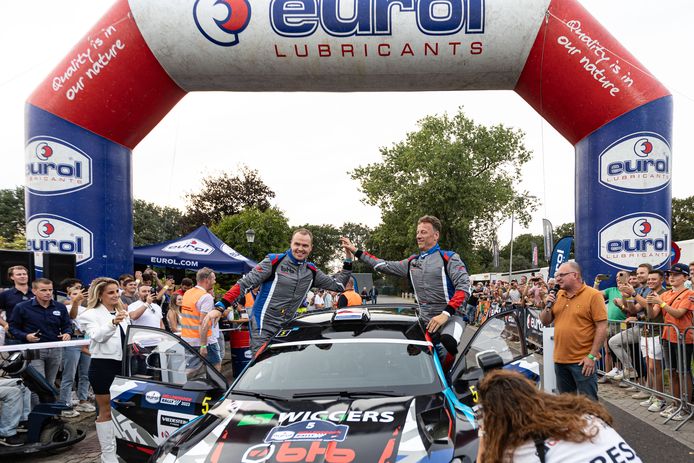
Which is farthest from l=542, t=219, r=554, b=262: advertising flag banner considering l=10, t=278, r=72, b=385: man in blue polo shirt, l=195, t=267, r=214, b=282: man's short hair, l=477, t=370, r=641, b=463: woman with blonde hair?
l=477, t=370, r=641, b=463: woman with blonde hair

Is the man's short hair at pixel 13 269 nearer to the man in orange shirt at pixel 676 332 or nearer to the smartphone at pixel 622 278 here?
the man in orange shirt at pixel 676 332

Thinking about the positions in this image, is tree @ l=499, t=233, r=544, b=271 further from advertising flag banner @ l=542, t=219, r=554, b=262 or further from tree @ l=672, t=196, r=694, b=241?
advertising flag banner @ l=542, t=219, r=554, b=262

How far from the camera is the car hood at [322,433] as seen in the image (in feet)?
9.50

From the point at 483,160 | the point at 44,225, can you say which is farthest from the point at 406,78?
the point at 483,160

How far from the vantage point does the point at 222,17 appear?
937 centimetres

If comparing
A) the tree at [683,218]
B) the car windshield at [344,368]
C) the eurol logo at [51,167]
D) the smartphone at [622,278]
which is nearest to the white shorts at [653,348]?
the smartphone at [622,278]

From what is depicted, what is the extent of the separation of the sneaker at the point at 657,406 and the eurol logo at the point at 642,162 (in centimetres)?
347

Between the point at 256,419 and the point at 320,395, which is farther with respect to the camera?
the point at 320,395

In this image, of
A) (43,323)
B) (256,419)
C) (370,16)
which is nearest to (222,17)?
(370,16)

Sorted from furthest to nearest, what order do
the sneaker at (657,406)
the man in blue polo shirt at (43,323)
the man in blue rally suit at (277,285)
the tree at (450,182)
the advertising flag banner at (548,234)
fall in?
the tree at (450,182), the advertising flag banner at (548,234), the sneaker at (657,406), the man in blue polo shirt at (43,323), the man in blue rally suit at (277,285)

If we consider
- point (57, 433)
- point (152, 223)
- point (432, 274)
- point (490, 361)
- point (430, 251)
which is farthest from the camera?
point (152, 223)

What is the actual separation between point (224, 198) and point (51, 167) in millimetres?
30347

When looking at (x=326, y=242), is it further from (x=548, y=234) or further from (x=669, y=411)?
(x=669, y=411)

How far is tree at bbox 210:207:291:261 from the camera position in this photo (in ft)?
104
